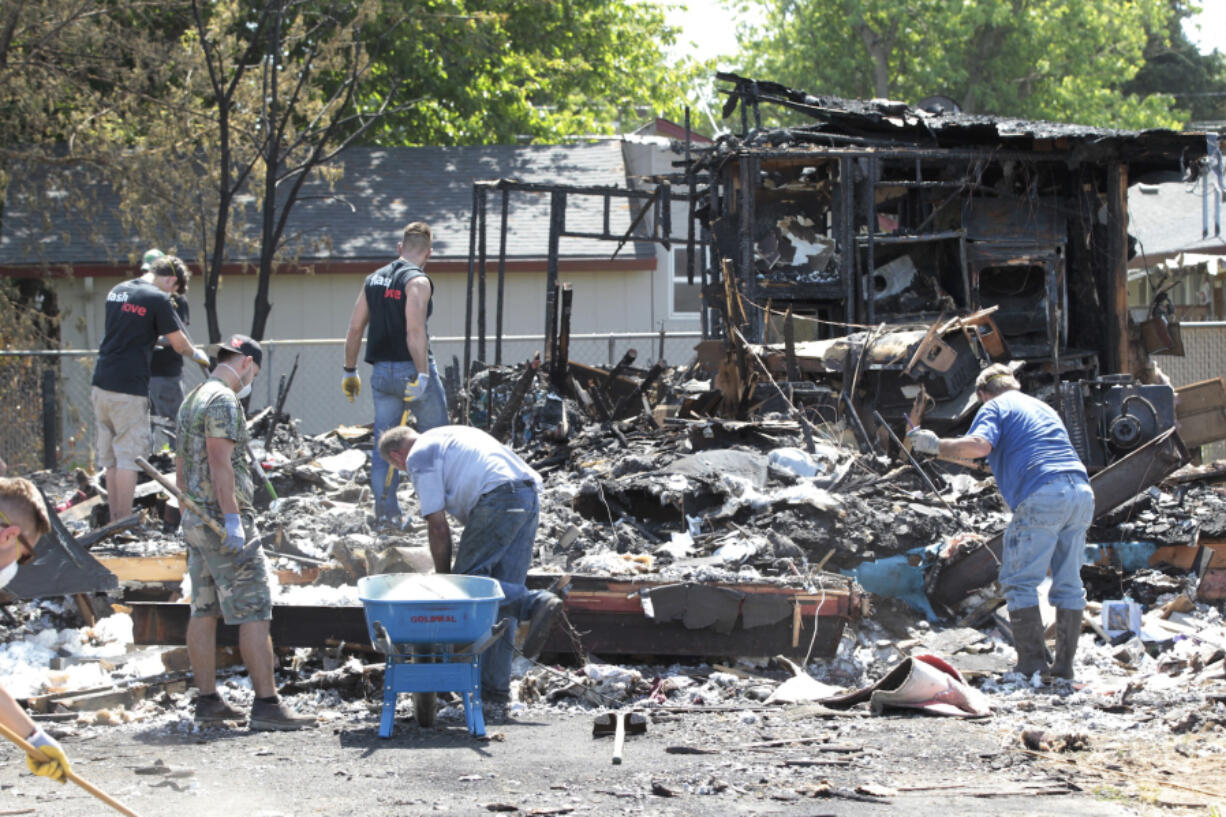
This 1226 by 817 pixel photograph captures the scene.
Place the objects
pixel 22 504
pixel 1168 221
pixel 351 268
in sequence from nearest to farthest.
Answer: pixel 22 504
pixel 351 268
pixel 1168 221

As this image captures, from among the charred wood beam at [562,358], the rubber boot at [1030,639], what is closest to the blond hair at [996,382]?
the rubber boot at [1030,639]

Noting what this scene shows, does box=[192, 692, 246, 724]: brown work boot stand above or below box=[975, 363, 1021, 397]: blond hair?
below

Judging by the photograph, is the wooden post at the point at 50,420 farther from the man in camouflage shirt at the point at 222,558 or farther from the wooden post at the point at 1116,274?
the wooden post at the point at 1116,274

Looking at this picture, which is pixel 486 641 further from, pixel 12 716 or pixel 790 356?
pixel 790 356

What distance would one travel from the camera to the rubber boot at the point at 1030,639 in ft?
23.6

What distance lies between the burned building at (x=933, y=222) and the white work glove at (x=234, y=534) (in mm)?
8191

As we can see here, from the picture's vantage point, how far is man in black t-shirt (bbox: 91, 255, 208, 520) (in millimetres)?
8891

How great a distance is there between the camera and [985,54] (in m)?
37.1

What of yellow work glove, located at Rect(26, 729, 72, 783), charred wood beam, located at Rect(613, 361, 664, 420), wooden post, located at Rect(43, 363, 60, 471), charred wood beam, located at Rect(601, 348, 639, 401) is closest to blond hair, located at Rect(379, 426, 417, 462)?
yellow work glove, located at Rect(26, 729, 72, 783)

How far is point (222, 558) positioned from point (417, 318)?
102 inches

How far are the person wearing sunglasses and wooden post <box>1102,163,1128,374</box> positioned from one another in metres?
13.3

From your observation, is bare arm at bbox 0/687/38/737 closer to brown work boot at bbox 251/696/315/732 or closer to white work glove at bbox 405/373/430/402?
brown work boot at bbox 251/696/315/732

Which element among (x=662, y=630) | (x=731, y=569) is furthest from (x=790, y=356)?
(x=662, y=630)

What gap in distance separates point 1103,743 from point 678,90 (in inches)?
997
